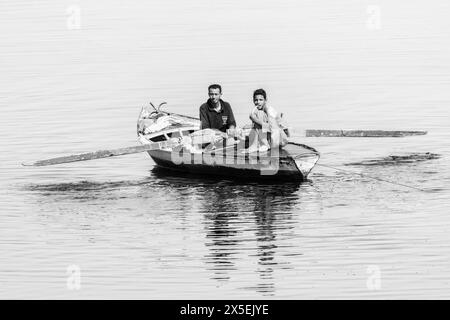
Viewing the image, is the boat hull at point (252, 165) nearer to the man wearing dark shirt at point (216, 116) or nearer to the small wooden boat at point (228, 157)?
the small wooden boat at point (228, 157)

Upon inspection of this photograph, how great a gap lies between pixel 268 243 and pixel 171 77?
2077 centimetres

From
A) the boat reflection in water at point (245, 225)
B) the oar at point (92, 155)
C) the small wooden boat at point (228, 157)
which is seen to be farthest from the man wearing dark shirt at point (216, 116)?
the oar at point (92, 155)

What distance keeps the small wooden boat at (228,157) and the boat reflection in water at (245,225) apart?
0.24m

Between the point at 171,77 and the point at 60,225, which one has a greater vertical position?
the point at 171,77

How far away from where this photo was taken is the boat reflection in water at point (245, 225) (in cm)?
2125

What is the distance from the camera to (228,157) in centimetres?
2738

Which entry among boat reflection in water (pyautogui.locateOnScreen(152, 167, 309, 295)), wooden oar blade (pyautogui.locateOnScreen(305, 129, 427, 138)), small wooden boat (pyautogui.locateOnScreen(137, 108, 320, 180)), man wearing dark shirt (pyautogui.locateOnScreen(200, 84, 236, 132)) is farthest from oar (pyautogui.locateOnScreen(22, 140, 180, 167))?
wooden oar blade (pyautogui.locateOnScreen(305, 129, 427, 138))

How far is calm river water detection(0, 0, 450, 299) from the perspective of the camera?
69.5ft

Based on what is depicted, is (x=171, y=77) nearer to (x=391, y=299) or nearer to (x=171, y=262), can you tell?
(x=171, y=262)

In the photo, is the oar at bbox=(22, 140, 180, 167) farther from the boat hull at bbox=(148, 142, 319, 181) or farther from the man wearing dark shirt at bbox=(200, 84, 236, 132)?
the man wearing dark shirt at bbox=(200, 84, 236, 132)

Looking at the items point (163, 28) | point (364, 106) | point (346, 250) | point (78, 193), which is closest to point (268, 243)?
point (346, 250)

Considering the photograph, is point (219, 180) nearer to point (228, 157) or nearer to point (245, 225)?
point (228, 157)

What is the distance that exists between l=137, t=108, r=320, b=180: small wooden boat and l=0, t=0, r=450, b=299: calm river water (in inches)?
13.7

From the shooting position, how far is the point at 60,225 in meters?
24.5
